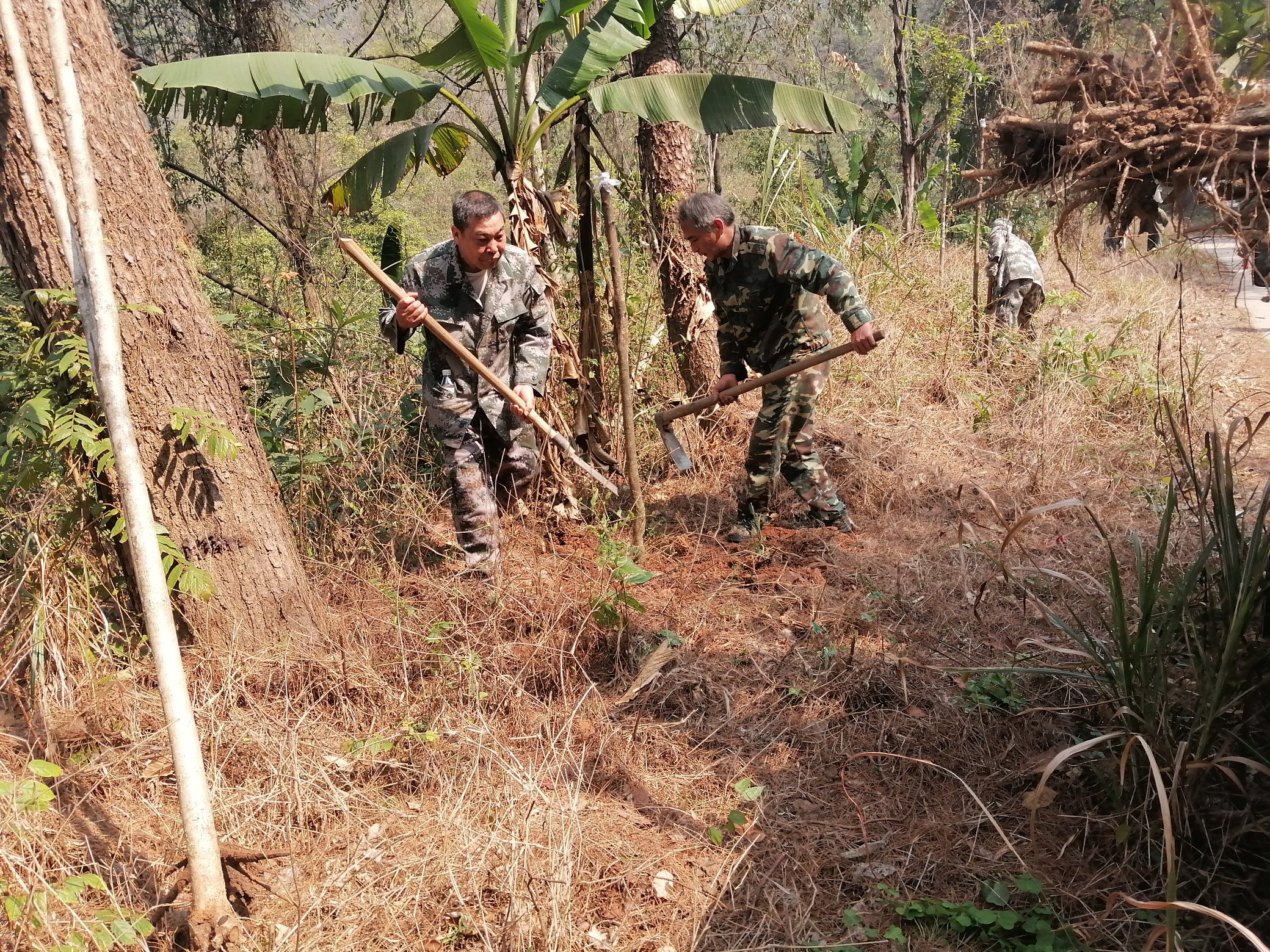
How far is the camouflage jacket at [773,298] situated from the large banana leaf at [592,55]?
3.63ft

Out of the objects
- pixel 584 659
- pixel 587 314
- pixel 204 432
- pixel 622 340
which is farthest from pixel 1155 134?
pixel 204 432

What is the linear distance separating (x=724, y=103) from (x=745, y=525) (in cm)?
241

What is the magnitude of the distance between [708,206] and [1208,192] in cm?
240

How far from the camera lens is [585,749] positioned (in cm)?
317

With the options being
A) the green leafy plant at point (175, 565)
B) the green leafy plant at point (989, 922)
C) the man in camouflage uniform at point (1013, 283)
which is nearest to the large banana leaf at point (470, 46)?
the green leafy plant at point (175, 565)

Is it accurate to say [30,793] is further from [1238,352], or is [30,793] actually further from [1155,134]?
[1238,352]

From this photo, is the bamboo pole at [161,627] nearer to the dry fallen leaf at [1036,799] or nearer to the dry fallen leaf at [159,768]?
the dry fallen leaf at [159,768]

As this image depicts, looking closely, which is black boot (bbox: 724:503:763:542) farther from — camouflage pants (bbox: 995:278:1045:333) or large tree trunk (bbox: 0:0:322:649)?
camouflage pants (bbox: 995:278:1045:333)

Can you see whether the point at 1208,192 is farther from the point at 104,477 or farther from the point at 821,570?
the point at 104,477

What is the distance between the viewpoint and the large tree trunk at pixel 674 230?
233 inches

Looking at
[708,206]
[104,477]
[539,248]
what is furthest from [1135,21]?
[104,477]

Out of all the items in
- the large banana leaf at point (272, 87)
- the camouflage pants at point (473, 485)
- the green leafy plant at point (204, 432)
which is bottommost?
the camouflage pants at point (473, 485)

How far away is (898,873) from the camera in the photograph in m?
2.72

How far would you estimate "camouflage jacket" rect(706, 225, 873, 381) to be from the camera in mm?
4605
